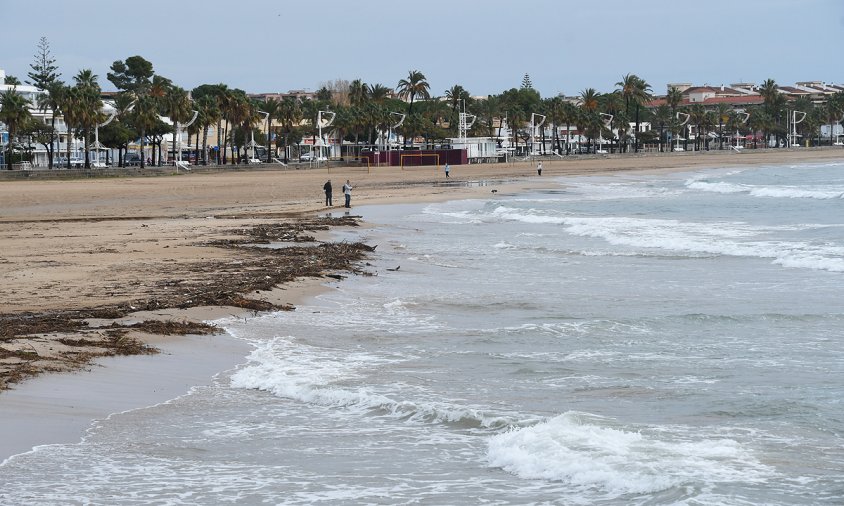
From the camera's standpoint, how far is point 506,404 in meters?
9.42

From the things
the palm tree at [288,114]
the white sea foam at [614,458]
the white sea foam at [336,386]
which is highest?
the palm tree at [288,114]

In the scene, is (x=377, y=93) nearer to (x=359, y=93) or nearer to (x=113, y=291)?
(x=359, y=93)

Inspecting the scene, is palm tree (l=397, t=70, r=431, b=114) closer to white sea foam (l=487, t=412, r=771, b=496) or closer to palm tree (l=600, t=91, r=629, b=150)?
palm tree (l=600, t=91, r=629, b=150)

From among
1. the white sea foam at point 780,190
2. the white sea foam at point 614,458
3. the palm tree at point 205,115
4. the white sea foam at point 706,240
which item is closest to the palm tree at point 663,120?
the palm tree at point 205,115

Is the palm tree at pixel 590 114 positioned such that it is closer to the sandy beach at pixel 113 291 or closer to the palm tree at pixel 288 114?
the palm tree at pixel 288 114

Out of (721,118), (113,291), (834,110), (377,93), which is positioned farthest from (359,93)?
(113,291)

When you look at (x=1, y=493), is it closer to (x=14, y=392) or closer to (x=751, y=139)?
(x=14, y=392)

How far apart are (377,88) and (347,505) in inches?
5182

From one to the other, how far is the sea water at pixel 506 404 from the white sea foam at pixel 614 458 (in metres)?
0.02

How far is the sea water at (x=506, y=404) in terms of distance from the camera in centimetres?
714

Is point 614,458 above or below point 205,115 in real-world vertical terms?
below

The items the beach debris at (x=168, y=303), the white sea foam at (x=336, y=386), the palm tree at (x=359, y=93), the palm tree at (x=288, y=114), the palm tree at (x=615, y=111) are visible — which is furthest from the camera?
the palm tree at (x=615, y=111)

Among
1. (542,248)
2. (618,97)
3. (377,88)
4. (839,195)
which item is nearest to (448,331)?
(542,248)

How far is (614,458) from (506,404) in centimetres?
190
